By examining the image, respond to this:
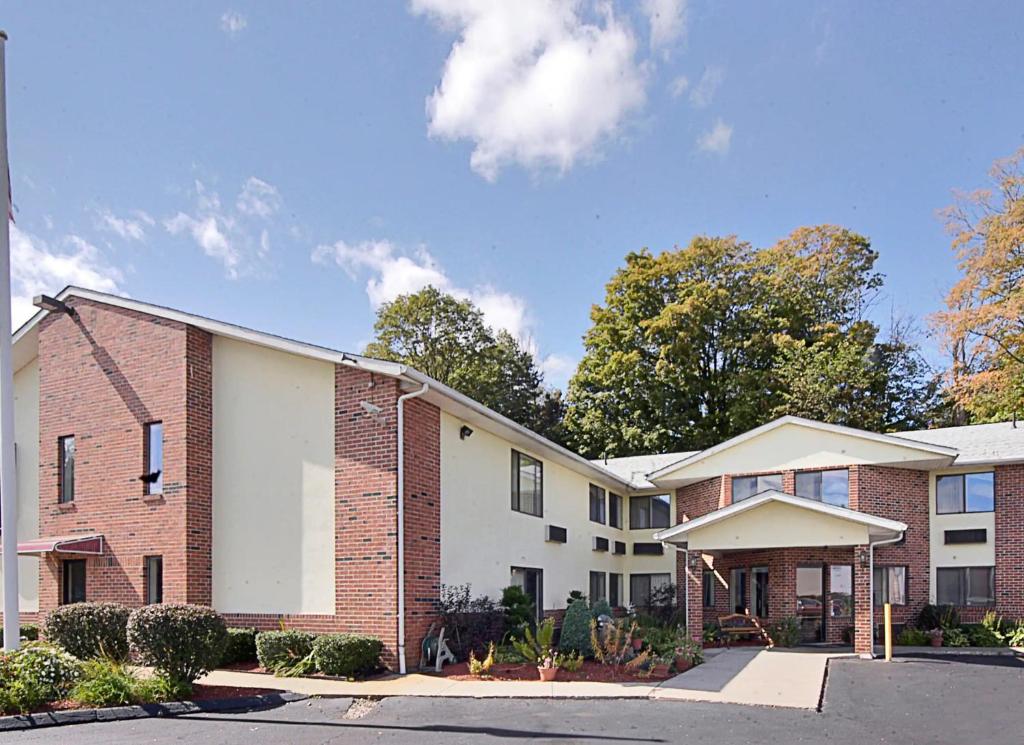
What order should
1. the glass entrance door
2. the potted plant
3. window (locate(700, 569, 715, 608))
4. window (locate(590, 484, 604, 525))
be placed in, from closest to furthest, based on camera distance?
the potted plant → the glass entrance door → window (locate(700, 569, 715, 608)) → window (locate(590, 484, 604, 525))

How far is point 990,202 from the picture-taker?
91.4 feet

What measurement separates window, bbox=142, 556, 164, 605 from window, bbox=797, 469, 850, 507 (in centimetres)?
1556

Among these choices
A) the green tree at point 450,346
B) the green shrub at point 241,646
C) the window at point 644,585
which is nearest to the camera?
the green shrub at point 241,646

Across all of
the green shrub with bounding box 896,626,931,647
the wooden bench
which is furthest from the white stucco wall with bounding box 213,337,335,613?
the green shrub with bounding box 896,626,931,647

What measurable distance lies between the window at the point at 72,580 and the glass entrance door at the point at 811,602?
16.3 meters

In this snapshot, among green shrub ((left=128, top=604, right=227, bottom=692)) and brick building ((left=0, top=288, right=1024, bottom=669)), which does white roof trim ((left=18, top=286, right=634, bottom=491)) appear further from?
green shrub ((left=128, top=604, right=227, bottom=692))

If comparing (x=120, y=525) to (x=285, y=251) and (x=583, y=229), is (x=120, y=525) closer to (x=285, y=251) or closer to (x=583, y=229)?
(x=285, y=251)

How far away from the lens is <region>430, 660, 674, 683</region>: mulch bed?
12758 mm

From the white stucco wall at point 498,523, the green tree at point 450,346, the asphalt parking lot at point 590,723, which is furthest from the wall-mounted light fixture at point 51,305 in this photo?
the green tree at point 450,346

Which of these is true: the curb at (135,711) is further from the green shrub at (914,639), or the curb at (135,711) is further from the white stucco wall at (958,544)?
the white stucco wall at (958,544)

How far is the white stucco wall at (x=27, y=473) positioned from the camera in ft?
56.0

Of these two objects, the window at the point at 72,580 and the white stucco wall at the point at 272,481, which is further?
the window at the point at 72,580

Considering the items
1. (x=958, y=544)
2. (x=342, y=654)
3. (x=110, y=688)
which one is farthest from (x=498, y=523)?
(x=958, y=544)

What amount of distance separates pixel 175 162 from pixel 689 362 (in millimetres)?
26820
